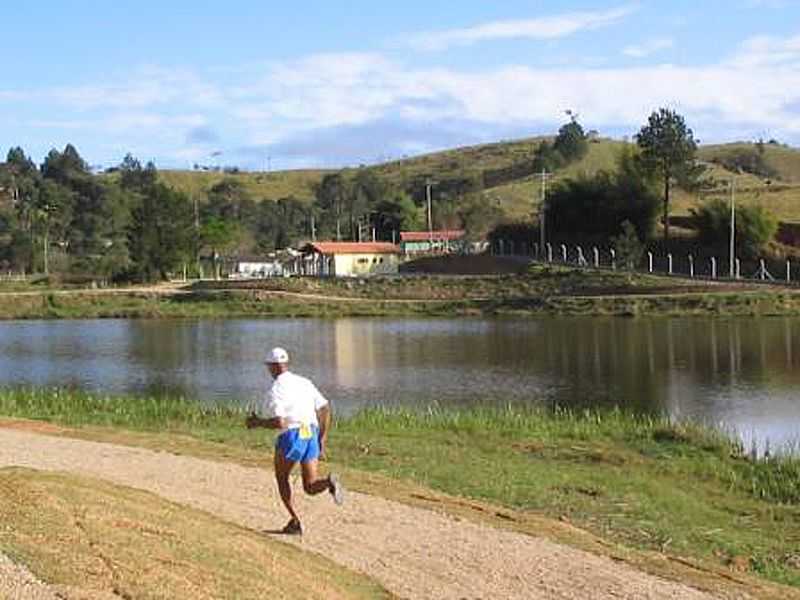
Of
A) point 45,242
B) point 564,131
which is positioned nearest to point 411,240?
point 45,242

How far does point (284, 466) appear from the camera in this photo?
1272cm

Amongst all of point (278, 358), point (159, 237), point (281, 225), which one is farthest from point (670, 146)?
point (278, 358)

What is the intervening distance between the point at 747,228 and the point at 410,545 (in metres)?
87.7

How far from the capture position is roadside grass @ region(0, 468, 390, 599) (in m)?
9.65

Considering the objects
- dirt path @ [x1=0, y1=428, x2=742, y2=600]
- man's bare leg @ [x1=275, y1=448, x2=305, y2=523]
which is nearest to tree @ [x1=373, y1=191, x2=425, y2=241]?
dirt path @ [x1=0, y1=428, x2=742, y2=600]

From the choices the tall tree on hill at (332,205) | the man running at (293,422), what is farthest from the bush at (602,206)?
the man running at (293,422)

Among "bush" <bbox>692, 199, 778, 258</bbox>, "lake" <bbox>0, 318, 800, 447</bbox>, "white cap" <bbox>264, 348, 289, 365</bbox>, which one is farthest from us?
"bush" <bbox>692, 199, 778, 258</bbox>

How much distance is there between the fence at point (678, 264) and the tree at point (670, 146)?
536 cm

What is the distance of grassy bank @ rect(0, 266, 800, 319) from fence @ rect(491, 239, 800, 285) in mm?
4232

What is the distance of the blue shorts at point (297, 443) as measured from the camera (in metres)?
12.6

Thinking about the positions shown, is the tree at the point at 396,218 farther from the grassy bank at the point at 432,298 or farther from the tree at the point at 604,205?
the grassy bank at the point at 432,298

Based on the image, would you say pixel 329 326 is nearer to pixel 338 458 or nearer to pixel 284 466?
pixel 338 458

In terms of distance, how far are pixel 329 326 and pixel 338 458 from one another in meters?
56.7

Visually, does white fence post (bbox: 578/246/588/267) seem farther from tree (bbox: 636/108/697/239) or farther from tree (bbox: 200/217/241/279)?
tree (bbox: 200/217/241/279)
